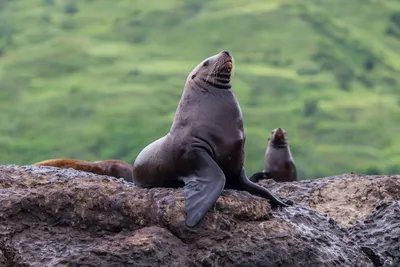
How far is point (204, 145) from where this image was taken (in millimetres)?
7922

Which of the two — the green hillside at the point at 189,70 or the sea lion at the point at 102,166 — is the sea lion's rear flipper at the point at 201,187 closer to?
Result: the sea lion at the point at 102,166

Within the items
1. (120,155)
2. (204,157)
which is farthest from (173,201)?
(120,155)

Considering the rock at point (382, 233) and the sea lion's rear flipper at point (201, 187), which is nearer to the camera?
the sea lion's rear flipper at point (201, 187)

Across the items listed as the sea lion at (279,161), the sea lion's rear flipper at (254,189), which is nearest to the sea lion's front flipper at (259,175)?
the sea lion at (279,161)

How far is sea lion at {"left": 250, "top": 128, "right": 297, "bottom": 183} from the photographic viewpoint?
56.3 ft

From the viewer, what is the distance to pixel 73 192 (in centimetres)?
785

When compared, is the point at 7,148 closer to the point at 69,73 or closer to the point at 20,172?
the point at 69,73

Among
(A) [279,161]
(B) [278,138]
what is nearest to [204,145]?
(A) [279,161]

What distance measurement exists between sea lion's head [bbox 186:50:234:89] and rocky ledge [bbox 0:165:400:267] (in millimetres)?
1119

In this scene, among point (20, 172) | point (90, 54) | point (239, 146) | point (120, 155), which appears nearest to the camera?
point (239, 146)

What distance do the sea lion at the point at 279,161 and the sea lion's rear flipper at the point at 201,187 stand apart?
359 inches

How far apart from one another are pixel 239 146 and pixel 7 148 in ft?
182

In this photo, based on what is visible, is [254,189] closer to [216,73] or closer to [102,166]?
[216,73]

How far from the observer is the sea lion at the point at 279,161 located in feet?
56.3
